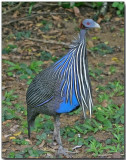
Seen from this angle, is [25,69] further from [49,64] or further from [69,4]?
[69,4]

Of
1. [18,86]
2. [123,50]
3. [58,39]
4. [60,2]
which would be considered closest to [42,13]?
[60,2]

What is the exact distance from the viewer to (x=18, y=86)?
240 inches

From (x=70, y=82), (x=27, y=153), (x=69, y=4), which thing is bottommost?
(x=27, y=153)

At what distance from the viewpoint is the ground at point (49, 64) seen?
15.1ft

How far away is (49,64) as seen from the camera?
6.85 m

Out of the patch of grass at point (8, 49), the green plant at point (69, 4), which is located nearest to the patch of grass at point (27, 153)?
the patch of grass at point (8, 49)

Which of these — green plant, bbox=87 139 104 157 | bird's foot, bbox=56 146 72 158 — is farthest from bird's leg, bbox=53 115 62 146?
green plant, bbox=87 139 104 157

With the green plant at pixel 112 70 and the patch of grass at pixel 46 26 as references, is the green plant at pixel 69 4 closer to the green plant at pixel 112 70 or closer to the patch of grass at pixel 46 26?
the patch of grass at pixel 46 26

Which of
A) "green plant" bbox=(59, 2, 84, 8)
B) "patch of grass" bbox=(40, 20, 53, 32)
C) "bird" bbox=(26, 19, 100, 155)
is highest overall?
"bird" bbox=(26, 19, 100, 155)

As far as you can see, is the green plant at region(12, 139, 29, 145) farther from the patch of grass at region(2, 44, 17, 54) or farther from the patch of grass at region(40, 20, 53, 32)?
the patch of grass at region(40, 20, 53, 32)

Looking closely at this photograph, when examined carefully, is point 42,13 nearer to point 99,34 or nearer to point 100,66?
point 99,34

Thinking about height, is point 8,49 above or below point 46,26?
below

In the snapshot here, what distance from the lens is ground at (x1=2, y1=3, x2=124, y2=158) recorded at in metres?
4.59

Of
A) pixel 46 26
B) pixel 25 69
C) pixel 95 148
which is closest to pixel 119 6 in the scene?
pixel 46 26
